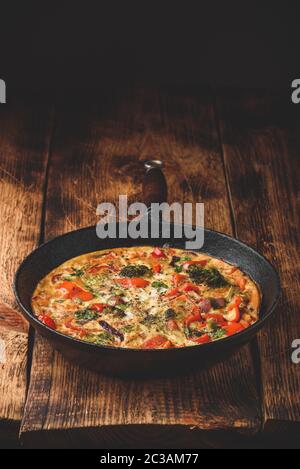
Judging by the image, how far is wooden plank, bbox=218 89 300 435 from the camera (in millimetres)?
3441

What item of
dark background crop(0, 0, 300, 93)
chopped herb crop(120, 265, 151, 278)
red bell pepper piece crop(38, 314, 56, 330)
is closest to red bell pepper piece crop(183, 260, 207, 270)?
chopped herb crop(120, 265, 151, 278)

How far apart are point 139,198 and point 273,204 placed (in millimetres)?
779

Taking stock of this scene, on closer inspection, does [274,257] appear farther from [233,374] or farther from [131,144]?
[131,144]

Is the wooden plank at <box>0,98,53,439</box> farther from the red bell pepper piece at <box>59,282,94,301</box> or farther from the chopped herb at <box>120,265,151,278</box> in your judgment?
the chopped herb at <box>120,265,151,278</box>

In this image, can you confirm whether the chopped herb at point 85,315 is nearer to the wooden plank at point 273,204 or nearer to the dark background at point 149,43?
the wooden plank at point 273,204

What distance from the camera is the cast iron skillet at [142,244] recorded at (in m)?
3.01

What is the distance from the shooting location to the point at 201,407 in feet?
10.7

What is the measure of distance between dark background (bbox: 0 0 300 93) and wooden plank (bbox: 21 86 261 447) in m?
0.58

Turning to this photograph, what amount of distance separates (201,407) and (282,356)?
20.6 inches

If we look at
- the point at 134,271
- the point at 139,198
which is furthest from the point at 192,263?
Result: the point at 139,198

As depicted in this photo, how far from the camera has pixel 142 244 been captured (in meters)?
4.00

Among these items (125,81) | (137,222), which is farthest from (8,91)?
(137,222)

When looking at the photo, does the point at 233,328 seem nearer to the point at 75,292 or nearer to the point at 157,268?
the point at 157,268

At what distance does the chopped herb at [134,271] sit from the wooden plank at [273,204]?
60 cm
